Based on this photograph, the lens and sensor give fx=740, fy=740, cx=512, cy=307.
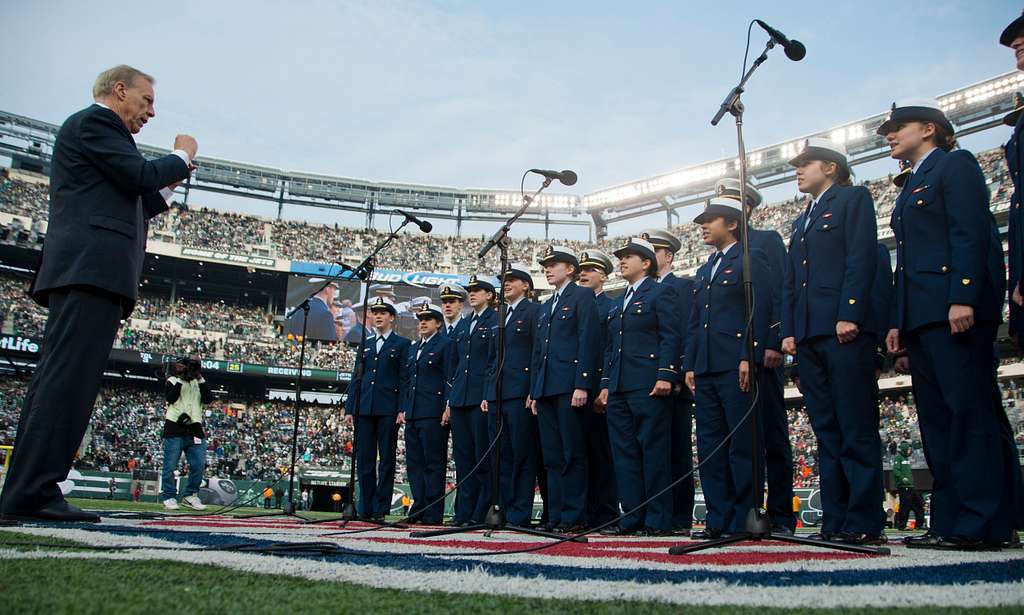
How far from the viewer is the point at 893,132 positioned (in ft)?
12.9

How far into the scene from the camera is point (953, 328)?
3354 mm

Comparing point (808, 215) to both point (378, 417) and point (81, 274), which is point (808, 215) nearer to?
point (81, 274)

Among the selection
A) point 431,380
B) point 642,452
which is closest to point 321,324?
point 431,380

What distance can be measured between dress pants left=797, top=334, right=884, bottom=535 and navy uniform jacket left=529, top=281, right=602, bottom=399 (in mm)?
1997

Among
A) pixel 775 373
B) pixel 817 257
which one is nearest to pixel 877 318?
pixel 817 257

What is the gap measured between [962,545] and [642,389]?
235 centimetres

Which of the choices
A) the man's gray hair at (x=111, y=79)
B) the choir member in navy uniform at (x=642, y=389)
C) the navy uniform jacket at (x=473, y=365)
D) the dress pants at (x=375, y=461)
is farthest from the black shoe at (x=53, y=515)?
the dress pants at (x=375, y=461)

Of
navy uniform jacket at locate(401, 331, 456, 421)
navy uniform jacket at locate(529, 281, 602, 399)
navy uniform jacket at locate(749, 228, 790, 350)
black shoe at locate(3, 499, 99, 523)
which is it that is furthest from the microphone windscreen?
navy uniform jacket at locate(401, 331, 456, 421)

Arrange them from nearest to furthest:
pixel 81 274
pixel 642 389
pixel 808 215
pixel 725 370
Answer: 1. pixel 81 274
2. pixel 808 215
3. pixel 725 370
4. pixel 642 389

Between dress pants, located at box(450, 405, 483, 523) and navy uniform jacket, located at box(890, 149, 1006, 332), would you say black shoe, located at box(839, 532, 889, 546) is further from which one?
dress pants, located at box(450, 405, 483, 523)

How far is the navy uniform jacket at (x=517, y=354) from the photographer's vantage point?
6343mm

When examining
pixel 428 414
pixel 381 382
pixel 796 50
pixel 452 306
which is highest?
pixel 796 50

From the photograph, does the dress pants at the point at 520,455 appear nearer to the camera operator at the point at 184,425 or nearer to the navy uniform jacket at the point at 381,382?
the navy uniform jacket at the point at 381,382

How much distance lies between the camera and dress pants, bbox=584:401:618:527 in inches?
244
